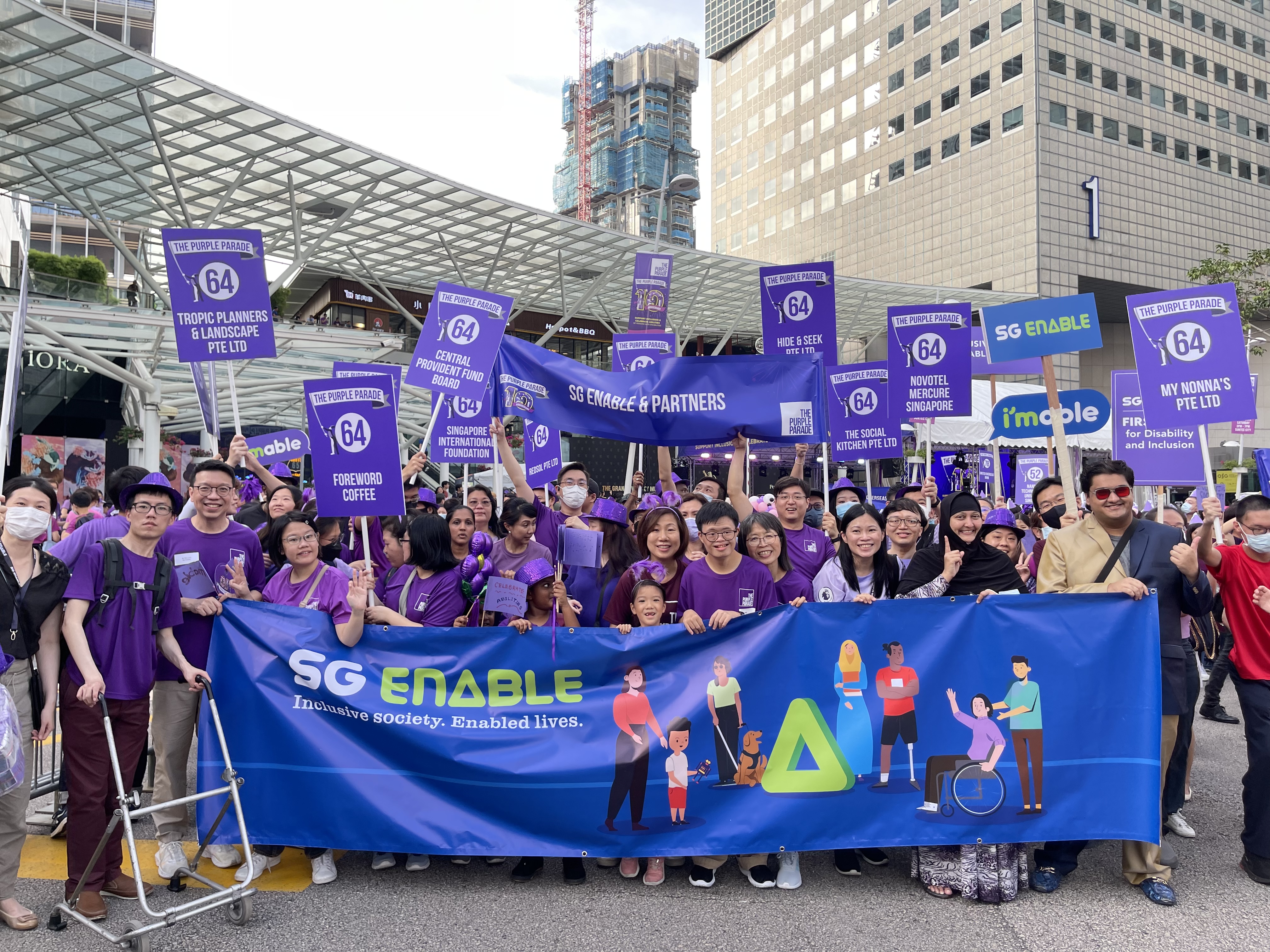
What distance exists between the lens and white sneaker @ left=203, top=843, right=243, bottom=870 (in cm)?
455

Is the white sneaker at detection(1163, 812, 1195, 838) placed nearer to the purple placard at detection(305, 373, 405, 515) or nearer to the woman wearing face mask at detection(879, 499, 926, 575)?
the woman wearing face mask at detection(879, 499, 926, 575)

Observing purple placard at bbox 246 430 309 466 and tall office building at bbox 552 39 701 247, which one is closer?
purple placard at bbox 246 430 309 466

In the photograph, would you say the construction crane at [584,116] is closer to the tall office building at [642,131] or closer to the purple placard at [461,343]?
the tall office building at [642,131]

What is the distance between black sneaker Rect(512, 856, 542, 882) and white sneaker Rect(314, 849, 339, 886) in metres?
0.90

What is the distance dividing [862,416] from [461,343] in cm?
369

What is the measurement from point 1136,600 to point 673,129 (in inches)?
5782

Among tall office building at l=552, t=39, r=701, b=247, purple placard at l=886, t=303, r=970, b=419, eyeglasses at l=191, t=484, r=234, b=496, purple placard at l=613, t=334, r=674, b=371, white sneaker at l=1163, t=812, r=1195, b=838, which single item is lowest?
white sneaker at l=1163, t=812, r=1195, b=838

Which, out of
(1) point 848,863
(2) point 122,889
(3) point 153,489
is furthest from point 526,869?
(3) point 153,489

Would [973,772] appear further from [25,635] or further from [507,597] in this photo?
[25,635]

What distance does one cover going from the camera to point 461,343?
22.1 feet

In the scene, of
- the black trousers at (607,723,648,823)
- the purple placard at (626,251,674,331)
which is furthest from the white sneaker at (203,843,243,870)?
the purple placard at (626,251,674,331)

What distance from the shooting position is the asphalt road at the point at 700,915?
3812 millimetres

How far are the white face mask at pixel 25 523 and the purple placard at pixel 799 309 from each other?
577 centimetres

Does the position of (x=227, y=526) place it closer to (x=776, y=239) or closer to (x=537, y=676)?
(x=537, y=676)
